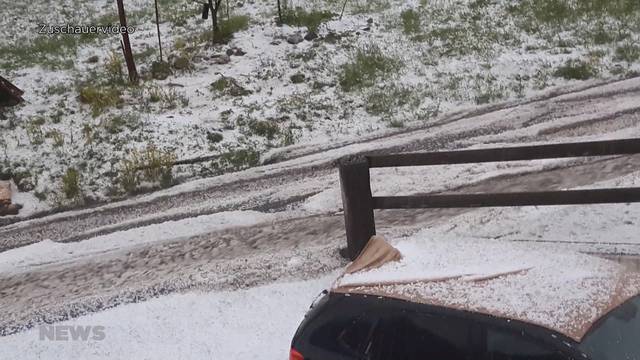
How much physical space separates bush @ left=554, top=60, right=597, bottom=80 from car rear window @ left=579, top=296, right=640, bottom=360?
11046 mm

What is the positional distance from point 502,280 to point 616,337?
0.68 meters

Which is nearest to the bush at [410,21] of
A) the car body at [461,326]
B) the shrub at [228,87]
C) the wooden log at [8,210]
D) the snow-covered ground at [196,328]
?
the shrub at [228,87]

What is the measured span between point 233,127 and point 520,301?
9.88m

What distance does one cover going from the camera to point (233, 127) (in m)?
12.8

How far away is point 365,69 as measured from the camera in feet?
49.4

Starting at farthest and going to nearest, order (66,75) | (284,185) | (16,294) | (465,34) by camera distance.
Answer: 1. (465,34)
2. (66,75)
3. (284,185)
4. (16,294)

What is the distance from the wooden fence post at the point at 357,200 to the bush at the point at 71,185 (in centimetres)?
603

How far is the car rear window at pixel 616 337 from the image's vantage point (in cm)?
329

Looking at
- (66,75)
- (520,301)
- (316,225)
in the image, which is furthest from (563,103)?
(66,75)

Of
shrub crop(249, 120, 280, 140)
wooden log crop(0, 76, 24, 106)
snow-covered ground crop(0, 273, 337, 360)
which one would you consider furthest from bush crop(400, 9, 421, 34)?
snow-covered ground crop(0, 273, 337, 360)

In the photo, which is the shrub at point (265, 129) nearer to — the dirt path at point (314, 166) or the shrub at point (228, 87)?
the dirt path at point (314, 166)

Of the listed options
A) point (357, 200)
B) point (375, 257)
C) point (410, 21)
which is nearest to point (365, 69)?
point (410, 21)

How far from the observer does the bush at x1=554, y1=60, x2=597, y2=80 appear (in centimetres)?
1349

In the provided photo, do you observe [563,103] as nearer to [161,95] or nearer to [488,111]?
[488,111]
